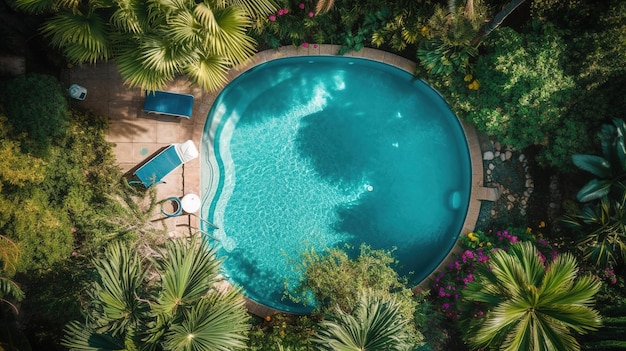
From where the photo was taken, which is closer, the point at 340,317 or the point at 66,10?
the point at 340,317

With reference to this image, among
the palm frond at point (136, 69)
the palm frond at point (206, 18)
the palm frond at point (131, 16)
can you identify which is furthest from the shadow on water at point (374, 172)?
the palm frond at point (131, 16)

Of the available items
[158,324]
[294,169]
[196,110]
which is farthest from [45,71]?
[158,324]

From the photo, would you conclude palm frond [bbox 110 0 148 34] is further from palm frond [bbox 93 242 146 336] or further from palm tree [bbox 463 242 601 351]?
palm tree [bbox 463 242 601 351]

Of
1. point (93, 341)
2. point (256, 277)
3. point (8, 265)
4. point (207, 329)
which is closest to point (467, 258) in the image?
point (256, 277)

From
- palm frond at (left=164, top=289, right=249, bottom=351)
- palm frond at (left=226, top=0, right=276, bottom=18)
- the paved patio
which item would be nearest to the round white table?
the paved patio

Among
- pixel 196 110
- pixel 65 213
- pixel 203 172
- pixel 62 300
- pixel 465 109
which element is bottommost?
pixel 62 300

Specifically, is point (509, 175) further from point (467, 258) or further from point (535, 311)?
point (535, 311)

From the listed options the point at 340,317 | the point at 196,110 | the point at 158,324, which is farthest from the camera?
the point at 196,110

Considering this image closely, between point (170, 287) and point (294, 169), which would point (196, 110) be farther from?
point (170, 287)
